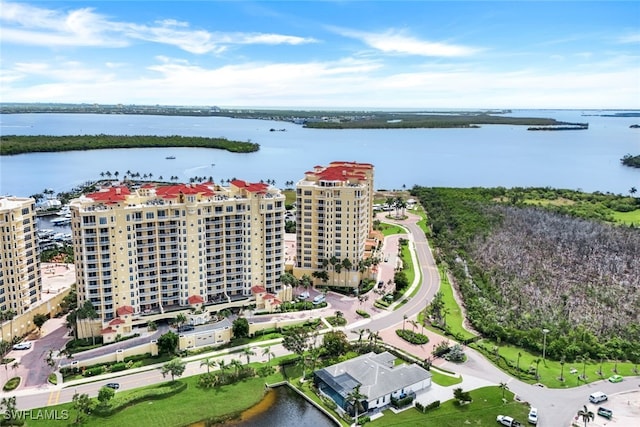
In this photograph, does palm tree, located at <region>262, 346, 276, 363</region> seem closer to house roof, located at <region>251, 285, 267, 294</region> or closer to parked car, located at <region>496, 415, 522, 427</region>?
house roof, located at <region>251, 285, 267, 294</region>

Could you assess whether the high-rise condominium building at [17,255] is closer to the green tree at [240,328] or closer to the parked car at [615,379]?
the green tree at [240,328]

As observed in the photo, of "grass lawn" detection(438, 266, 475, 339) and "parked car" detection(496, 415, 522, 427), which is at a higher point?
"grass lawn" detection(438, 266, 475, 339)

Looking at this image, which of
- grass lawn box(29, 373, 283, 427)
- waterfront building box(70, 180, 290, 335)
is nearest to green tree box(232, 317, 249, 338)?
waterfront building box(70, 180, 290, 335)

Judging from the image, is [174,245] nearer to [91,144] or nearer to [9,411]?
[9,411]

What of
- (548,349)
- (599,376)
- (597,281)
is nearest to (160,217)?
(548,349)

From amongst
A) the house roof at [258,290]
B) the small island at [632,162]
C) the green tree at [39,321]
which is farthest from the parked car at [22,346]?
the small island at [632,162]

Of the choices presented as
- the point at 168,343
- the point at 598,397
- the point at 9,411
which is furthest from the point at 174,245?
the point at 598,397

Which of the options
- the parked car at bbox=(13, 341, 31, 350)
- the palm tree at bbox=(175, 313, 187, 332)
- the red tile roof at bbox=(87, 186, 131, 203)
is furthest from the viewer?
the palm tree at bbox=(175, 313, 187, 332)

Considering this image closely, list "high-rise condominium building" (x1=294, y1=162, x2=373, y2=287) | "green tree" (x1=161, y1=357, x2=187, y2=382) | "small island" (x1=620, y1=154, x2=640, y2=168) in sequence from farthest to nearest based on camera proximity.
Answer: "small island" (x1=620, y1=154, x2=640, y2=168) < "high-rise condominium building" (x1=294, y1=162, x2=373, y2=287) < "green tree" (x1=161, y1=357, x2=187, y2=382)
